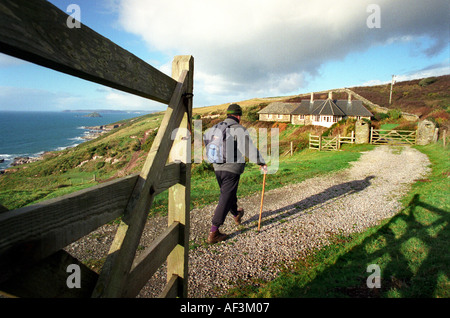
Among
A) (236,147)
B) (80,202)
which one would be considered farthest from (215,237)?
(80,202)

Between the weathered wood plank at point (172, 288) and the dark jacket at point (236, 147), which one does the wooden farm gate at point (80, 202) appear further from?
the dark jacket at point (236, 147)

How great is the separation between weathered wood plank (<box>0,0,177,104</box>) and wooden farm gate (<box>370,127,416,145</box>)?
104 ft

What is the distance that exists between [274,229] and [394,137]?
2945 centimetres

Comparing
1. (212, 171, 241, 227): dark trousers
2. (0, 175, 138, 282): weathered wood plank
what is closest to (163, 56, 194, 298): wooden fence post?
(0, 175, 138, 282): weathered wood plank

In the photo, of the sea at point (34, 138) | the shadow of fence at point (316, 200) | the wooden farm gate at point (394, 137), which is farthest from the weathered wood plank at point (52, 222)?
the wooden farm gate at point (394, 137)

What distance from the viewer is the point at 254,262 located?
15.0ft

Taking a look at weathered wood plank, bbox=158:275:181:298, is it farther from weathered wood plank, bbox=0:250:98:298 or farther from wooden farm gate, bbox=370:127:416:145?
wooden farm gate, bbox=370:127:416:145

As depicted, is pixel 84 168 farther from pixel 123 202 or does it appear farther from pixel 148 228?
pixel 123 202

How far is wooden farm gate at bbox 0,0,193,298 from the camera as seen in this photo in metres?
0.91

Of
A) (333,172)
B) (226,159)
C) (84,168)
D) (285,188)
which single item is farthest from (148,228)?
(84,168)

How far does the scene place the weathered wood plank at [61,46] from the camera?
85 cm

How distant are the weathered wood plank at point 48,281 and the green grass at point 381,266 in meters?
2.89
